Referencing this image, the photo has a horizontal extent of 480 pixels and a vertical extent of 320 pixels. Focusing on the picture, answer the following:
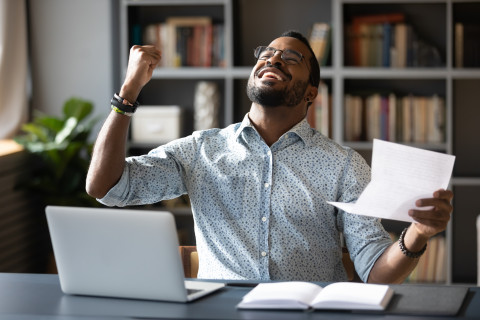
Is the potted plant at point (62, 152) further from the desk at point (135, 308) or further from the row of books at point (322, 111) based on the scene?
the desk at point (135, 308)

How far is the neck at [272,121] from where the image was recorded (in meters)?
2.33

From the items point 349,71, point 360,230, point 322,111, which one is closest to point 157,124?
point 322,111

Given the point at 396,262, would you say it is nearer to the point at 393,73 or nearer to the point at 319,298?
the point at 319,298

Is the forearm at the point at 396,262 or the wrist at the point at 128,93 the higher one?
the wrist at the point at 128,93

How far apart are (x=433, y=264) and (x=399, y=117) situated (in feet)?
2.59

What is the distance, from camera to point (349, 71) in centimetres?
415

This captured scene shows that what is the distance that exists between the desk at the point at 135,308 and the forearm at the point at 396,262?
200mm

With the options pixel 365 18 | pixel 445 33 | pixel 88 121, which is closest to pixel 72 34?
pixel 88 121

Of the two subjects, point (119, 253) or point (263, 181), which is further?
point (263, 181)

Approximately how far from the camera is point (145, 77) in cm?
214

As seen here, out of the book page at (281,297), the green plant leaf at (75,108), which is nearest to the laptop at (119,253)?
the book page at (281,297)

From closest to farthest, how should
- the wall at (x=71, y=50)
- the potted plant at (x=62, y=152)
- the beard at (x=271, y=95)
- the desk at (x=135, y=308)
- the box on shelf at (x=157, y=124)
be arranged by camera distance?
the desk at (x=135, y=308) → the beard at (x=271, y=95) → the potted plant at (x=62, y=152) → the box on shelf at (x=157, y=124) → the wall at (x=71, y=50)

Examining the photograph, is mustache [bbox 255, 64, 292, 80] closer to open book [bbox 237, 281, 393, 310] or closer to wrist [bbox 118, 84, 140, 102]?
wrist [bbox 118, 84, 140, 102]

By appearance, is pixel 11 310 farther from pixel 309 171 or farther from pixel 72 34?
pixel 72 34
